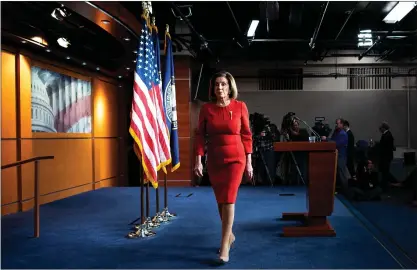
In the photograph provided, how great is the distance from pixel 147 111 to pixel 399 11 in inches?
224

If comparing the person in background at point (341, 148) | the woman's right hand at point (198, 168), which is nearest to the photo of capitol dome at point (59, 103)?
the woman's right hand at point (198, 168)

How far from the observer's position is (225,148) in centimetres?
341

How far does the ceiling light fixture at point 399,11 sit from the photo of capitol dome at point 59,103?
21.2ft

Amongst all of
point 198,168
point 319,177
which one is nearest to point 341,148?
point 319,177

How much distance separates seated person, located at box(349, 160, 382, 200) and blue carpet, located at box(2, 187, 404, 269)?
0.86 m

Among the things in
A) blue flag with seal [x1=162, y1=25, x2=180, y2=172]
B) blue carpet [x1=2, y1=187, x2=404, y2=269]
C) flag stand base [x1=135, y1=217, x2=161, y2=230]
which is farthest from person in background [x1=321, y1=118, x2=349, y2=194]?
flag stand base [x1=135, y1=217, x2=161, y2=230]

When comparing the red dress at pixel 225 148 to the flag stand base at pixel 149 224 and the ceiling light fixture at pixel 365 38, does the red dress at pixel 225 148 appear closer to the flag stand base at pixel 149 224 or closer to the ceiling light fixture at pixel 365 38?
the flag stand base at pixel 149 224

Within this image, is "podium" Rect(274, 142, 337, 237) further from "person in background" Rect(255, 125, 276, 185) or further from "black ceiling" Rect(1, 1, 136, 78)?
"person in background" Rect(255, 125, 276, 185)

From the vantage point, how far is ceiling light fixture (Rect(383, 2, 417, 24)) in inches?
281

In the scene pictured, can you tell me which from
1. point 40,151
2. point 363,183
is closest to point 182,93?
point 40,151

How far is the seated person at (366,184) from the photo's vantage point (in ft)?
23.5

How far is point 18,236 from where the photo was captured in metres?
4.64

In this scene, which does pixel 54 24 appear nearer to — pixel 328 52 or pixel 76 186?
pixel 76 186

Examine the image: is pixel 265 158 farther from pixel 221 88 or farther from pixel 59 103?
pixel 221 88
